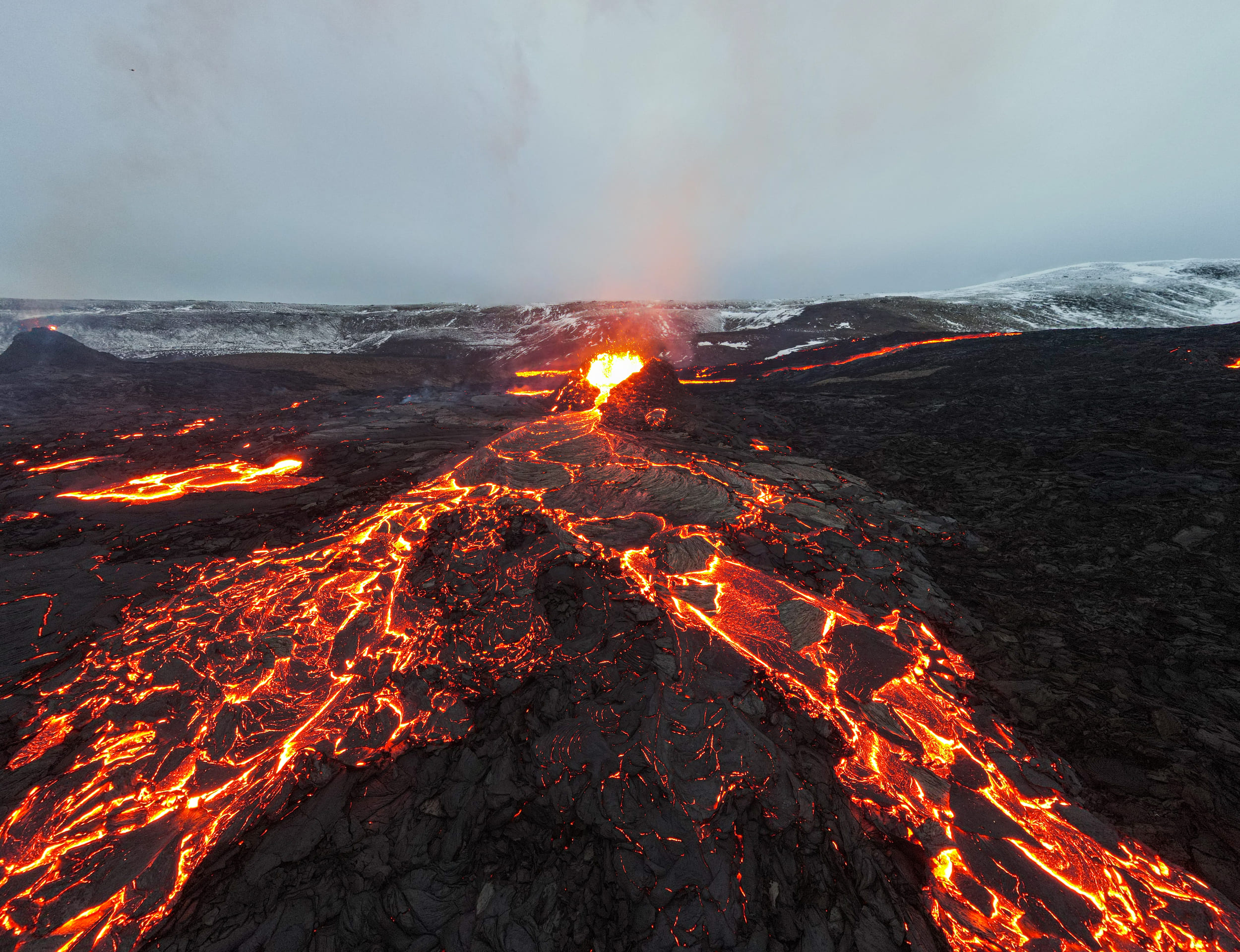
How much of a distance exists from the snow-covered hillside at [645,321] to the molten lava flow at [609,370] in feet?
15.9

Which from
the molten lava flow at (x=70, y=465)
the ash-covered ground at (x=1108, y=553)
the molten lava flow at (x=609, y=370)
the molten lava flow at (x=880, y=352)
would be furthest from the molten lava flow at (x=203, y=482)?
the molten lava flow at (x=880, y=352)

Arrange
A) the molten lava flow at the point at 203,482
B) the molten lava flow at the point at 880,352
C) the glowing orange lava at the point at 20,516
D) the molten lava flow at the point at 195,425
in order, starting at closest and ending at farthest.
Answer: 1. the glowing orange lava at the point at 20,516
2. the molten lava flow at the point at 203,482
3. the molten lava flow at the point at 195,425
4. the molten lava flow at the point at 880,352

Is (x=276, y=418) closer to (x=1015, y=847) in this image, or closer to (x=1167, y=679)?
(x=1015, y=847)

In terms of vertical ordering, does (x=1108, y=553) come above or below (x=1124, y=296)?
below

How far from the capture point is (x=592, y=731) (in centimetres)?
528

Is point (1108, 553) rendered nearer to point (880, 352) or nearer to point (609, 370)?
point (880, 352)

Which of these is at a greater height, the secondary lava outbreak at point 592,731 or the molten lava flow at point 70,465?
the molten lava flow at point 70,465

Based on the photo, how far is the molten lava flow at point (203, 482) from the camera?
435 inches

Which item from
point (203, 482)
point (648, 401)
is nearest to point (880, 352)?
point (648, 401)

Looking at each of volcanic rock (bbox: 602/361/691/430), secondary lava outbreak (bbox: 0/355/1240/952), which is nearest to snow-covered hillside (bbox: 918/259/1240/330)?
volcanic rock (bbox: 602/361/691/430)

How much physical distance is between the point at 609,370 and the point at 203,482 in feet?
81.5

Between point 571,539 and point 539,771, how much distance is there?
16.1ft

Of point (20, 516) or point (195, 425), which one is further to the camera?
point (195, 425)

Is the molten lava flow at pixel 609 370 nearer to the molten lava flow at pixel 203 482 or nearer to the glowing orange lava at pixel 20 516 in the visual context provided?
the molten lava flow at pixel 203 482
